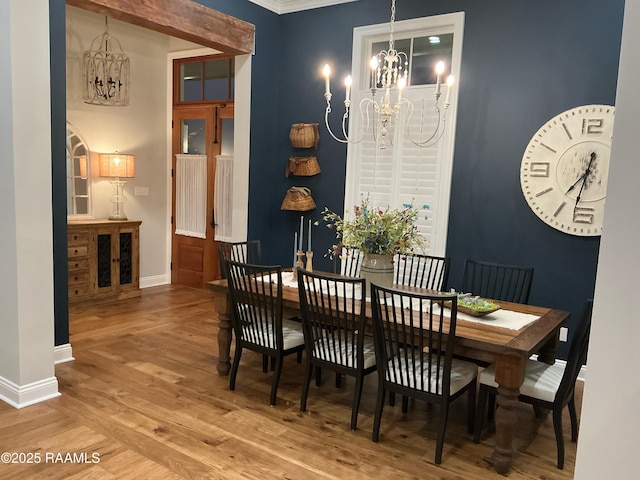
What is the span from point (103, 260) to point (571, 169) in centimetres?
485

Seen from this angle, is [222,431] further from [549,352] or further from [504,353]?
[549,352]

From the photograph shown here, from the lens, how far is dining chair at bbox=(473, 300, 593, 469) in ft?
8.43

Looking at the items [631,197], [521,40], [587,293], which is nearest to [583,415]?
[631,197]

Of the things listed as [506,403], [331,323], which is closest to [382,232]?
[331,323]

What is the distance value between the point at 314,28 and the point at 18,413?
437 centimetres

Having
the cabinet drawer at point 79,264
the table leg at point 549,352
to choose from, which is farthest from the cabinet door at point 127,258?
the table leg at point 549,352

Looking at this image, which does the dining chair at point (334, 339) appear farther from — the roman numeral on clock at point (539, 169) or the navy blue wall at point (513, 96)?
the roman numeral on clock at point (539, 169)

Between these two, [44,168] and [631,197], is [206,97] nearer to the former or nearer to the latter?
[44,168]

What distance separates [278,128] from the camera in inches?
222

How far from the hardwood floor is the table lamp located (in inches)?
93.6

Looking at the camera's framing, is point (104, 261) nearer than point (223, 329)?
No

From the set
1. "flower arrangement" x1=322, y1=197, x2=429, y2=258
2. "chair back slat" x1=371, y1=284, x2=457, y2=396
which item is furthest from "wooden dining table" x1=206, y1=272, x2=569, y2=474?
"flower arrangement" x1=322, y1=197, x2=429, y2=258

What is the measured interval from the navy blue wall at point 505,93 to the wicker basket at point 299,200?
0.67ft

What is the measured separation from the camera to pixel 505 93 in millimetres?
4238
